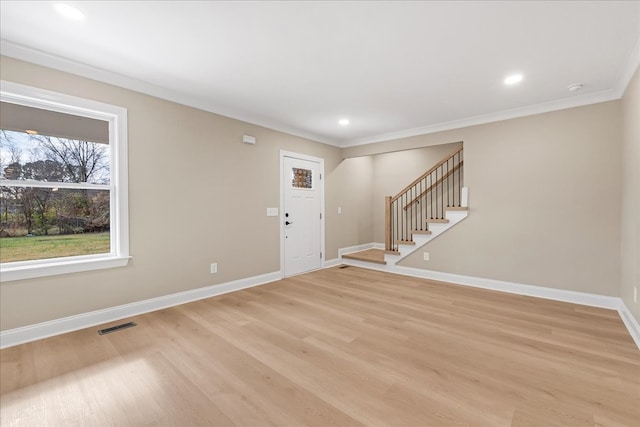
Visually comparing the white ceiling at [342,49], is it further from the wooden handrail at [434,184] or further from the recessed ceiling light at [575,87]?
the wooden handrail at [434,184]

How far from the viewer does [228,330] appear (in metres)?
2.88

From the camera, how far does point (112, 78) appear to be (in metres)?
3.04

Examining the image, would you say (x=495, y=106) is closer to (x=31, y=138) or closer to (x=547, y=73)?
(x=547, y=73)

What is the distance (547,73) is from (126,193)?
4.66m

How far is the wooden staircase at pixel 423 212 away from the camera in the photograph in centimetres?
489

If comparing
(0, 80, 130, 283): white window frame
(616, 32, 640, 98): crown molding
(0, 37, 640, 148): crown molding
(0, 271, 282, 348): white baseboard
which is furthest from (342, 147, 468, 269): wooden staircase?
(0, 80, 130, 283): white window frame

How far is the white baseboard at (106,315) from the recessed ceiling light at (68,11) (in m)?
2.65

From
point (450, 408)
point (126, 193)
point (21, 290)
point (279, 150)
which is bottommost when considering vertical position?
point (450, 408)

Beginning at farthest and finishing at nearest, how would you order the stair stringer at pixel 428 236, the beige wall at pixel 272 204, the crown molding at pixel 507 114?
the stair stringer at pixel 428 236, the crown molding at pixel 507 114, the beige wall at pixel 272 204

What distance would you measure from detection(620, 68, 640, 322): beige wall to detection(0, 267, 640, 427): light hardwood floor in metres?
0.46

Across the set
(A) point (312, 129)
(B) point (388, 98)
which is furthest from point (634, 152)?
(A) point (312, 129)

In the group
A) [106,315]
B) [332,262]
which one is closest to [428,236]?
[332,262]

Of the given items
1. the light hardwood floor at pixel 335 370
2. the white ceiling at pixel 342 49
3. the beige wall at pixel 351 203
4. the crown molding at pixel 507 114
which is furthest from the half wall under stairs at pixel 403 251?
the white ceiling at pixel 342 49

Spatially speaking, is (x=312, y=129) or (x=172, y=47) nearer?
(x=172, y=47)
